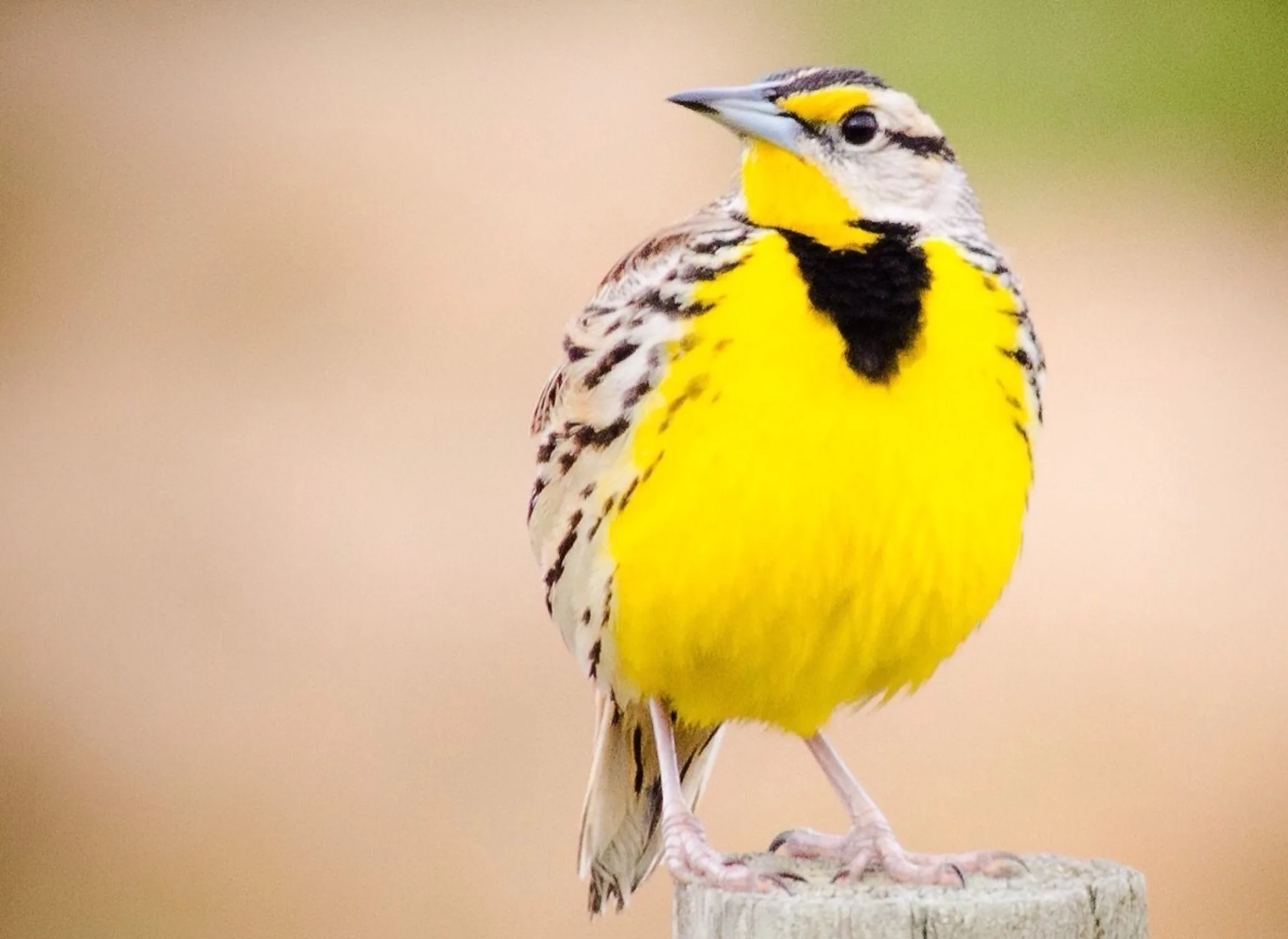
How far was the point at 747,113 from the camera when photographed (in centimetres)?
160

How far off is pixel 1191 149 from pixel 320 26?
85.8 inches

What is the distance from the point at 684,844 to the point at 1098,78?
295 centimetres

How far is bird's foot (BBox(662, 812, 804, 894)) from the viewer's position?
4.68ft

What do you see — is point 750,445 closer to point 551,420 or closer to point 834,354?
point 834,354

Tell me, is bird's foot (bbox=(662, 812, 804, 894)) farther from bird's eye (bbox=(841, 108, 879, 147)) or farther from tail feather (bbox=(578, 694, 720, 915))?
bird's eye (bbox=(841, 108, 879, 147))

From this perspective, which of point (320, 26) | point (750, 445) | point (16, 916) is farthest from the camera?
point (320, 26)

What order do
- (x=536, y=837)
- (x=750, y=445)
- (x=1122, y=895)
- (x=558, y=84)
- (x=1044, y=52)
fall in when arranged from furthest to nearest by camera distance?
1. (x=558, y=84)
2. (x=1044, y=52)
3. (x=536, y=837)
4. (x=750, y=445)
5. (x=1122, y=895)

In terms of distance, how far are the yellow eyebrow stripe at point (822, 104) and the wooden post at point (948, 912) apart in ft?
2.20

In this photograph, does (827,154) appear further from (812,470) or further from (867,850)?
(867,850)

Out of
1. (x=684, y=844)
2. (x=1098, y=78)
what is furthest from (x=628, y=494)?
(x=1098, y=78)

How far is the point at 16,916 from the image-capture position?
3.78 metres

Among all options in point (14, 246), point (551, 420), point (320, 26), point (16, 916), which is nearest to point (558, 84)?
point (320, 26)

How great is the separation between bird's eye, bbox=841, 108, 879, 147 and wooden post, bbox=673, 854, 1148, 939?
2.15ft

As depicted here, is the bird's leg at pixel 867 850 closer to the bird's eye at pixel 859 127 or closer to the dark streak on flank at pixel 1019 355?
the dark streak on flank at pixel 1019 355
